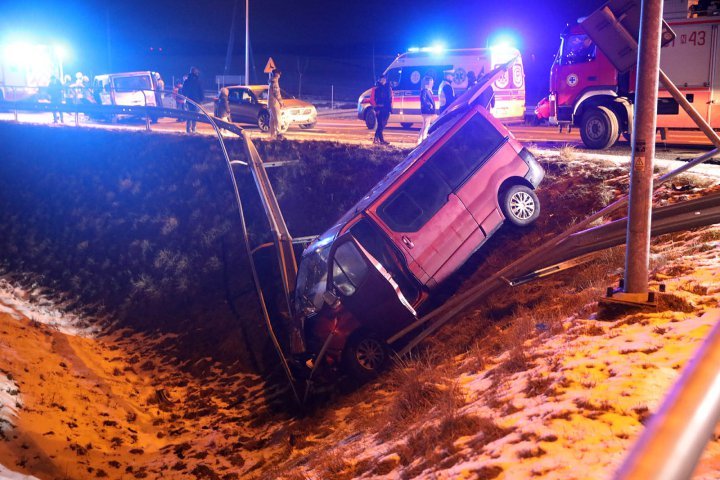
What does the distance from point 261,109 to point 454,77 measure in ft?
22.2

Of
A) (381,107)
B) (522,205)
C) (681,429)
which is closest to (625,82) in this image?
(381,107)

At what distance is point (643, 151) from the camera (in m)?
6.27

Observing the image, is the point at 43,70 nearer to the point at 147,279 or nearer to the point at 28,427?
the point at 147,279

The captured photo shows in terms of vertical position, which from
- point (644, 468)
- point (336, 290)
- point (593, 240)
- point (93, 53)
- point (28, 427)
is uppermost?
point (93, 53)

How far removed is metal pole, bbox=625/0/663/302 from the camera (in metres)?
5.98

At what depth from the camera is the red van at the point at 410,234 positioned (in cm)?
938

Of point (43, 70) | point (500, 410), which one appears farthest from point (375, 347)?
point (43, 70)

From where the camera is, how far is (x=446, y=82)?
18188 millimetres

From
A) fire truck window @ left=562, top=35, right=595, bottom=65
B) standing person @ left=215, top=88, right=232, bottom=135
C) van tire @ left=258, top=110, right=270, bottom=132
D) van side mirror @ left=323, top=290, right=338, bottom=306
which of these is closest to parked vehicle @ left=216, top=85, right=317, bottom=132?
van tire @ left=258, top=110, right=270, bottom=132

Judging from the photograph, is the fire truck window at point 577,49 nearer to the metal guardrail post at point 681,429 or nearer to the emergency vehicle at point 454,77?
the emergency vehicle at point 454,77

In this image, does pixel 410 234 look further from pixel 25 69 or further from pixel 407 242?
pixel 25 69

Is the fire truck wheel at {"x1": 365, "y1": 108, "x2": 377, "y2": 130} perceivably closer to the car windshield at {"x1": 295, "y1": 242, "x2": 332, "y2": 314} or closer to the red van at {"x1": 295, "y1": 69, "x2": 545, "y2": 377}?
the red van at {"x1": 295, "y1": 69, "x2": 545, "y2": 377}

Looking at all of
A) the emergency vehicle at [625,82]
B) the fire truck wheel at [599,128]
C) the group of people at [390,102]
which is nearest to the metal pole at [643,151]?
the emergency vehicle at [625,82]

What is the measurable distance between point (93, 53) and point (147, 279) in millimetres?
66636
